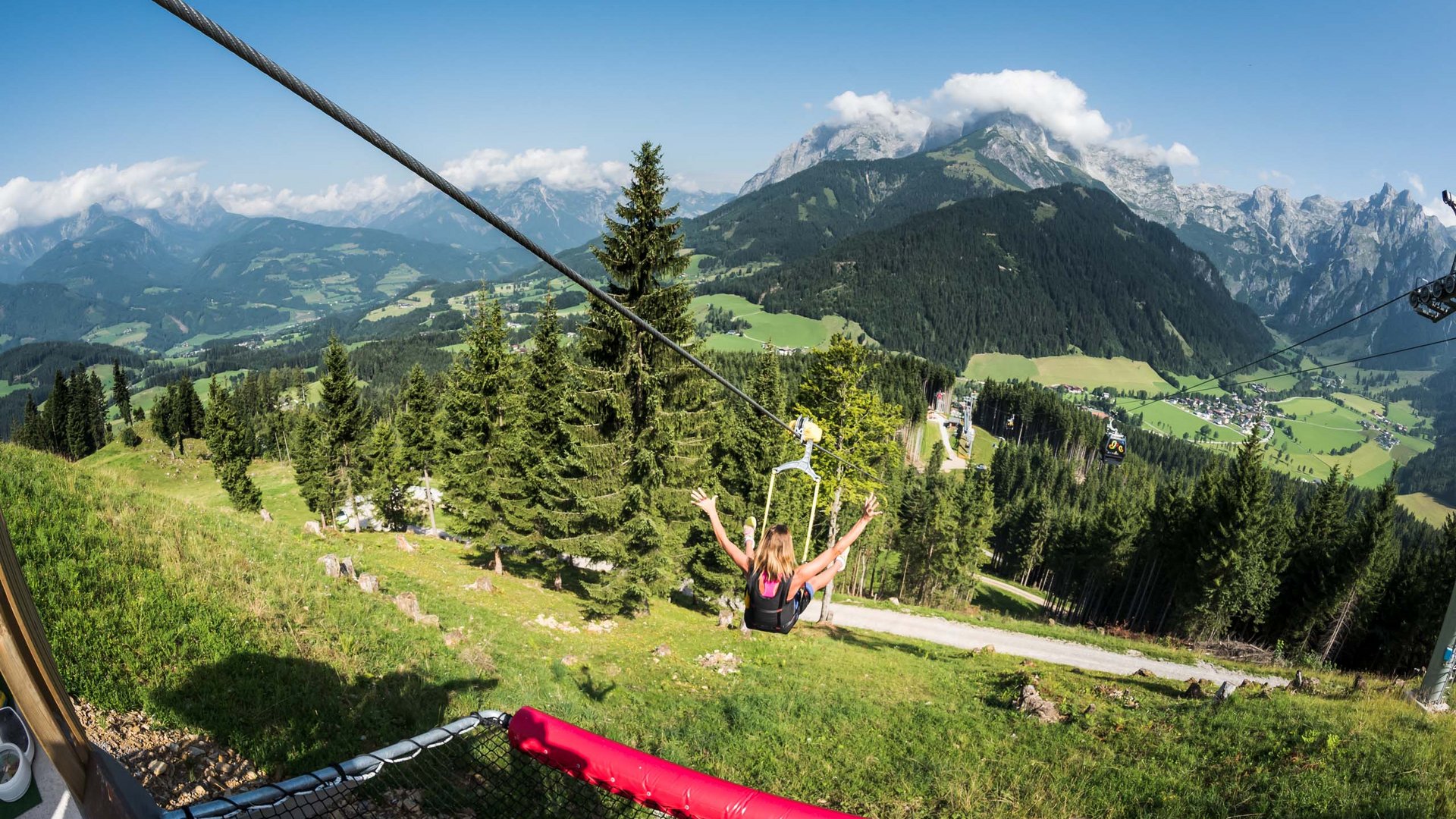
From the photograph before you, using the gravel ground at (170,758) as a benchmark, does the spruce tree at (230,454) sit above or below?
below

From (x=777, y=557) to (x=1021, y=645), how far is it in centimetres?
2333

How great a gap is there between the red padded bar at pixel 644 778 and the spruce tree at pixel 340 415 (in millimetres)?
29415

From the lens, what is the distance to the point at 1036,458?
344 ft

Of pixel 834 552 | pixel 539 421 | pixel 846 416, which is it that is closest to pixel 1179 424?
pixel 846 416

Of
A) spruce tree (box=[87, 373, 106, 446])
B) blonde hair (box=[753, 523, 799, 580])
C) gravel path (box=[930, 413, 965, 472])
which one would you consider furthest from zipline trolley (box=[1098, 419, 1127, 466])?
spruce tree (box=[87, 373, 106, 446])

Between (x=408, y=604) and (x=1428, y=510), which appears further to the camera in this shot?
(x=1428, y=510)

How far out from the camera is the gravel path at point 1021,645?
22.7 metres

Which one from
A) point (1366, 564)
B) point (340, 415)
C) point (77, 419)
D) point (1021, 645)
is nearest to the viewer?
point (1021, 645)

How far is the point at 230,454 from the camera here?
4288 centimetres

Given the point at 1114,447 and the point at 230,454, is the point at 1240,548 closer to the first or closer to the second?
the point at 1114,447

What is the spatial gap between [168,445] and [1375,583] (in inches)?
4291

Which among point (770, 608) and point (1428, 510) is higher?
point (770, 608)

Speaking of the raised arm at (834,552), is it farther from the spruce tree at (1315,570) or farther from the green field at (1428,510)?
the green field at (1428,510)

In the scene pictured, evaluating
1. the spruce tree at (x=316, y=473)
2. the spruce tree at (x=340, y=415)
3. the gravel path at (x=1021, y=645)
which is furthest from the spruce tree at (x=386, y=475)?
the gravel path at (x=1021, y=645)
